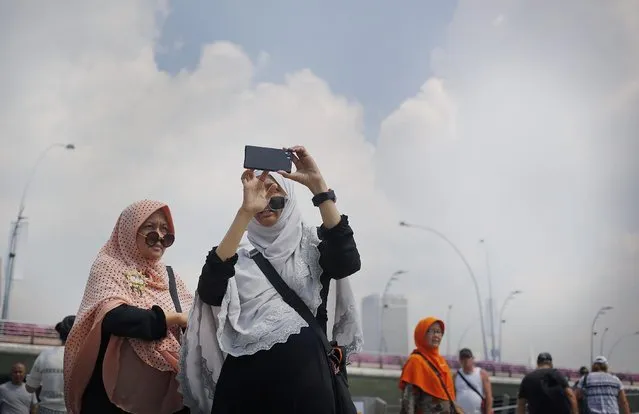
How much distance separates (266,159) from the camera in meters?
2.92

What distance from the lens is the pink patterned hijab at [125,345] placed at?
327cm

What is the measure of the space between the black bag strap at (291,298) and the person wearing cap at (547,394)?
20.5ft

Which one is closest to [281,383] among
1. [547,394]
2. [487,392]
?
[487,392]

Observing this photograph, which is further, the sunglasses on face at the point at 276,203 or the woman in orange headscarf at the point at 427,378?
the woman in orange headscarf at the point at 427,378

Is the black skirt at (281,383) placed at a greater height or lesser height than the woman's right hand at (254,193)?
lesser

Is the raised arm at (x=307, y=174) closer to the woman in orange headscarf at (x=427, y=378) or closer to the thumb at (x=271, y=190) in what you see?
the thumb at (x=271, y=190)

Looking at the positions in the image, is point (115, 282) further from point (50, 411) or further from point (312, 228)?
point (50, 411)

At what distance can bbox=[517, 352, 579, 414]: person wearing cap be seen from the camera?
8297 millimetres

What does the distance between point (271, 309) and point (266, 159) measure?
64 cm

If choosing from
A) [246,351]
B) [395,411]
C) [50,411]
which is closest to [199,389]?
[246,351]

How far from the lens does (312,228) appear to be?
10.6 feet

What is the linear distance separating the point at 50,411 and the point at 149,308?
2101 millimetres

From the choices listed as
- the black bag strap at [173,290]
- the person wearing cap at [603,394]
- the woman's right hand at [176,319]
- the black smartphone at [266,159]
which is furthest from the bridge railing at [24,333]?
the black smartphone at [266,159]

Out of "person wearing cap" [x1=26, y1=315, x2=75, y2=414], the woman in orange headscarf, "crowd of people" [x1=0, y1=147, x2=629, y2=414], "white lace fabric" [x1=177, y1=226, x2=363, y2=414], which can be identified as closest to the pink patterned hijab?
"crowd of people" [x1=0, y1=147, x2=629, y2=414]
